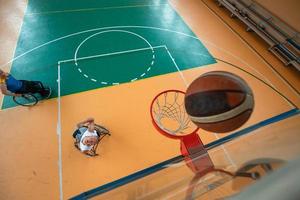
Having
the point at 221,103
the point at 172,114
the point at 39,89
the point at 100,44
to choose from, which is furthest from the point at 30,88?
the point at 221,103

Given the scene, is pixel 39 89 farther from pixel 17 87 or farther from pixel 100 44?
pixel 100 44

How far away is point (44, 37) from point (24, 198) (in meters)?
3.32

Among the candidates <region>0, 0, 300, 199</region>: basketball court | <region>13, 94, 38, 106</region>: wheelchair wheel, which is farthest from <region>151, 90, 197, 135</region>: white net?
<region>13, 94, 38, 106</region>: wheelchair wheel

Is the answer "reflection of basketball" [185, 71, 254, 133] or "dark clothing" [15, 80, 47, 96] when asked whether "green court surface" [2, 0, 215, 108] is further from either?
"reflection of basketball" [185, 71, 254, 133]

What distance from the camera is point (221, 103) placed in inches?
64.2

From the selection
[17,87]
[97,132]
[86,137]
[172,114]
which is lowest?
[86,137]

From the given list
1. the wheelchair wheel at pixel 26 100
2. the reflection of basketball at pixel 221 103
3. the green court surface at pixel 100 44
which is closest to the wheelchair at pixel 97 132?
the green court surface at pixel 100 44

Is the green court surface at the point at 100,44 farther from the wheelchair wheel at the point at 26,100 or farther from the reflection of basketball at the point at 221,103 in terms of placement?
the reflection of basketball at the point at 221,103

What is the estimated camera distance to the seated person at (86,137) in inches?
109

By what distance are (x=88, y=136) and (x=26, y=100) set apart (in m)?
1.56

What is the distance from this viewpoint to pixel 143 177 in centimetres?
186

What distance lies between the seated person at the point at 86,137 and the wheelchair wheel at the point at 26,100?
1.08 meters

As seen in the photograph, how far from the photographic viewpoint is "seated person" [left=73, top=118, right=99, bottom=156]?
2.76 m

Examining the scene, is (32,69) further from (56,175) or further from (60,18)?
(56,175)
